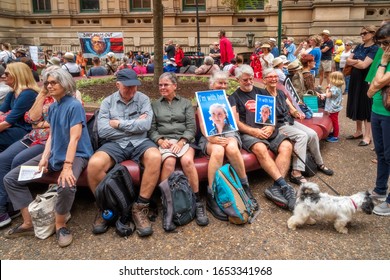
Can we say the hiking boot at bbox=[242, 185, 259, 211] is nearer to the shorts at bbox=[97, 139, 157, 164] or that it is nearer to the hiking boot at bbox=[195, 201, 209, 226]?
the hiking boot at bbox=[195, 201, 209, 226]

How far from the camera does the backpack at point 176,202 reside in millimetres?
3521

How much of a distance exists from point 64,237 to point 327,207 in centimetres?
265

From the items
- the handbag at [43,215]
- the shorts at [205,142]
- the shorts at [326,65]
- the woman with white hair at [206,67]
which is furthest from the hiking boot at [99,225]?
the shorts at [326,65]

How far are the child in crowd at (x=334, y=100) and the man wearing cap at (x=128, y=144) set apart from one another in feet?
11.8

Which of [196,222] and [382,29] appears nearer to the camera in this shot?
[382,29]

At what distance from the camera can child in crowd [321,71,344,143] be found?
19.6 ft

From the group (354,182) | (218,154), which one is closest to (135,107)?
(218,154)

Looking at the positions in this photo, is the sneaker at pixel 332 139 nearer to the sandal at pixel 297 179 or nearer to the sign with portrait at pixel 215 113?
the sandal at pixel 297 179

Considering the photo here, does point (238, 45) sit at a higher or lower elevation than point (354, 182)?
higher

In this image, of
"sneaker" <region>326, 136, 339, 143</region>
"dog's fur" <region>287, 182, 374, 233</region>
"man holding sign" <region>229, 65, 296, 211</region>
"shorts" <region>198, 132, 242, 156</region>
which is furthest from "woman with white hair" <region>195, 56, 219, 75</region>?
"dog's fur" <region>287, 182, 374, 233</region>

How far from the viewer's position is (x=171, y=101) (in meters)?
4.29

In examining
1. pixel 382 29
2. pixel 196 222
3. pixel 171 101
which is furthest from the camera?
pixel 171 101
